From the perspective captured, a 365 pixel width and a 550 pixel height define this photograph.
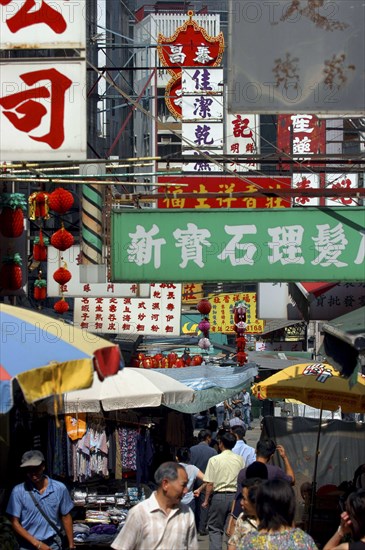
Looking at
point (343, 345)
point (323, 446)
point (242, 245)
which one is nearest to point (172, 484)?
point (343, 345)

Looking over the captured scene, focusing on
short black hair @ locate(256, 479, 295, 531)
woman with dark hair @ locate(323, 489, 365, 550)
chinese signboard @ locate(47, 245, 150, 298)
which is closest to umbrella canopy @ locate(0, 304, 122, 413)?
short black hair @ locate(256, 479, 295, 531)

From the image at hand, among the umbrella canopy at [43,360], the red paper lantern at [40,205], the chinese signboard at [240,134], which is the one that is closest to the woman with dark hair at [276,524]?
the umbrella canopy at [43,360]

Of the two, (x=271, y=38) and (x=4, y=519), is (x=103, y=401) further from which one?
(x=271, y=38)

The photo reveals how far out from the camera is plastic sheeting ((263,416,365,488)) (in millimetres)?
14992

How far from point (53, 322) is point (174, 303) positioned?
12993mm

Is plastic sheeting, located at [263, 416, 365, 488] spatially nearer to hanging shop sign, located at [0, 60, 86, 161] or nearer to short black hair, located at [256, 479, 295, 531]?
hanging shop sign, located at [0, 60, 86, 161]

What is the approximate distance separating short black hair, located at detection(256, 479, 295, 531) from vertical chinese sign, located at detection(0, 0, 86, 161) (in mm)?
4031

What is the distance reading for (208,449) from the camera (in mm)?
15352

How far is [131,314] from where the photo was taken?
20.6 meters

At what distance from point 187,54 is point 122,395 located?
24.3m

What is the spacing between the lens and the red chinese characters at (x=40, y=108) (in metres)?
9.34

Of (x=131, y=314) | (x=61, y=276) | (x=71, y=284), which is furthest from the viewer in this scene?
(x=131, y=314)

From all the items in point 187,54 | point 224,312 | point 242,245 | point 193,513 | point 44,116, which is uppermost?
point 187,54

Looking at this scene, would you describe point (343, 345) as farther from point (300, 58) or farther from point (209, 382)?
point (209, 382)
